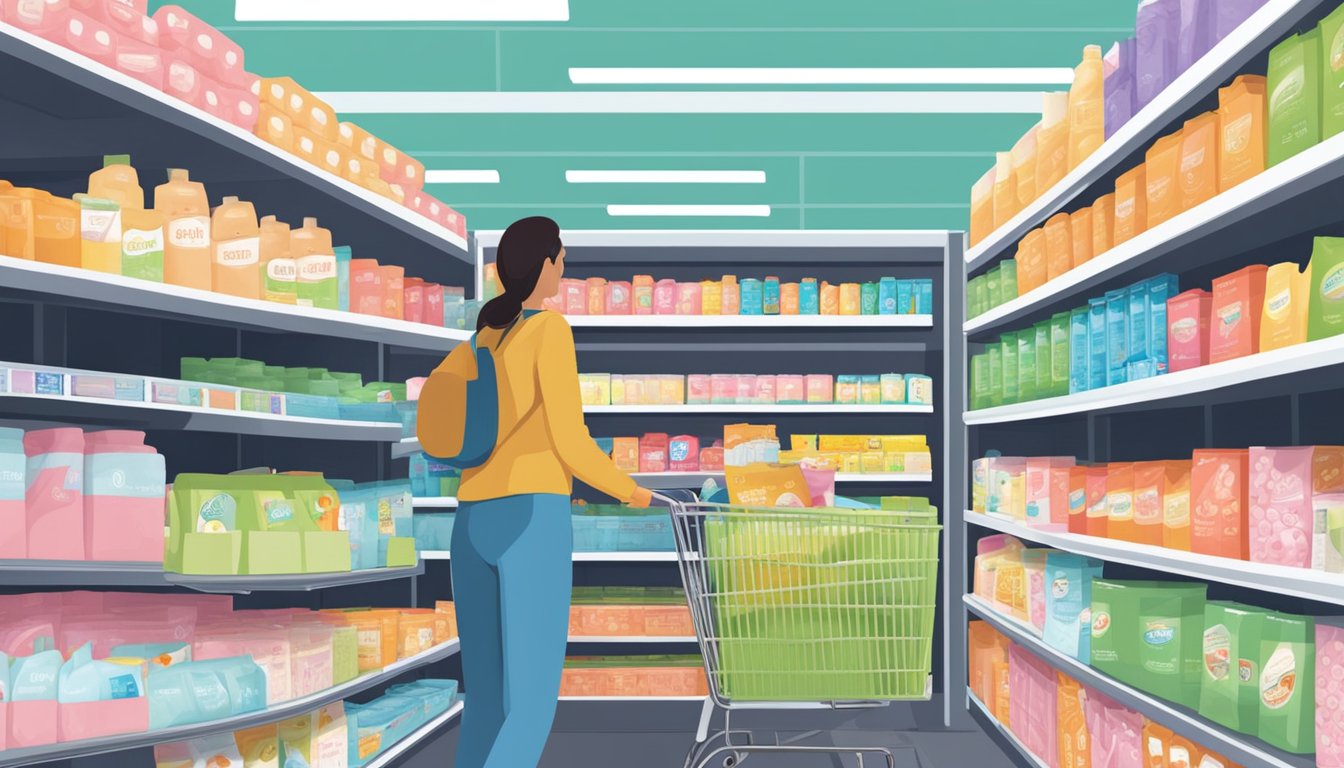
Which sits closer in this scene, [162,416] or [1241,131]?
[1241,131]

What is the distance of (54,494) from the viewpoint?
2.66 m

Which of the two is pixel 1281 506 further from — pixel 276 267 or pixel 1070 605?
pixel 276 267

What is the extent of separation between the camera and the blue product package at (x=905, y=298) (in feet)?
17.3

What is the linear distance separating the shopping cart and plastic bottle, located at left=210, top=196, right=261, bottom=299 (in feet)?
5.16

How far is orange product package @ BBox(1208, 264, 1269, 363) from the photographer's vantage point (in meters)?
2.41

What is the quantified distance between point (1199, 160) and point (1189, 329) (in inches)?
17.0

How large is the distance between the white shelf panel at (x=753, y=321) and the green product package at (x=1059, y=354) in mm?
1474

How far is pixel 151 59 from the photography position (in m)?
2.80

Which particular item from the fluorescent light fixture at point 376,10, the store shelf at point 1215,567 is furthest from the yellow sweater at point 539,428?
the fluorescent light fixture at point 376,10

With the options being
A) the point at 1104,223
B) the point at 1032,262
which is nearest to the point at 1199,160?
the point at 1104,223

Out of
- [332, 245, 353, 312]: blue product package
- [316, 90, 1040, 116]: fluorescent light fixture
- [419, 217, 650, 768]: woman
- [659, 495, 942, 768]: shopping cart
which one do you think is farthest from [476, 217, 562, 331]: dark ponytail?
[316, 90, 1040, 116]: fluorescent light fixture

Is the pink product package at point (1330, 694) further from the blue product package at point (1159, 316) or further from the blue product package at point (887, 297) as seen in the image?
the blue product package at point (887, 297)

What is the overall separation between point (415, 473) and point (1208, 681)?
12.2 feet

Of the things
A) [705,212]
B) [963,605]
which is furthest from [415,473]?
[705,212]
